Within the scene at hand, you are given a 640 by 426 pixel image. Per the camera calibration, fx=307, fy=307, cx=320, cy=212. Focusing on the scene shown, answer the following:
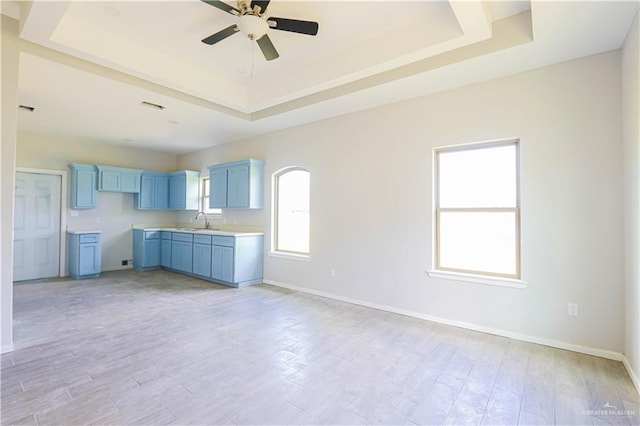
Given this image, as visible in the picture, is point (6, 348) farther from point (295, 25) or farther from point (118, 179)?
point (118, 179)

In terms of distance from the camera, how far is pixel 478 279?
3412mm

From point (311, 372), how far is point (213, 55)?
3473 mm

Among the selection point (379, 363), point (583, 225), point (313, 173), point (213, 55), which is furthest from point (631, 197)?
point (213, 55)

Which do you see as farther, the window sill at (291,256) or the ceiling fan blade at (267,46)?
the window sill at (291,256)

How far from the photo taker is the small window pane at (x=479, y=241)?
11.0 feet

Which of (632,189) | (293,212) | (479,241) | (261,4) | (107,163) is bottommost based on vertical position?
(479,241)

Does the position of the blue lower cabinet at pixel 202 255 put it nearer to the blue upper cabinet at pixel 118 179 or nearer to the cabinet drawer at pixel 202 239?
the cabinet drawer at pixel 202 239

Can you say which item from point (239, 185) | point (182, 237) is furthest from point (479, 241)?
point (182, 237)

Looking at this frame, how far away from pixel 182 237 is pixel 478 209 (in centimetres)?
548

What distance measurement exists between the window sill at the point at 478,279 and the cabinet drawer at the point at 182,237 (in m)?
4.62

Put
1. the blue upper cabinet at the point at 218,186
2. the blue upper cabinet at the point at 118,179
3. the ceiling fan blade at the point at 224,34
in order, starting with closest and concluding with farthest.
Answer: the ceiling fan blade at the point at 224,34
the blue upper cabinet at the point at 218,186
the blue upper cabinet at the point at 118,179

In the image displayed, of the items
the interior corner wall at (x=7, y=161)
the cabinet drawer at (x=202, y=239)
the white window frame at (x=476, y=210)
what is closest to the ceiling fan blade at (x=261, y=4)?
the interior corner wall at (x=7, y=161)

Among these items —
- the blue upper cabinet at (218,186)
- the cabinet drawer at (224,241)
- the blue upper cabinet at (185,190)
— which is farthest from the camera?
the blue upper cabinet at (185,190)

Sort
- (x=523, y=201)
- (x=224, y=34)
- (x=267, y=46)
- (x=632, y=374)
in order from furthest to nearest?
(x=523, y=201) → (x=267, y=46) → (x=224, y=34) → (x=632, y=374)
